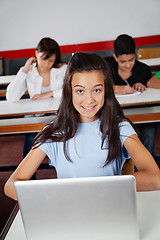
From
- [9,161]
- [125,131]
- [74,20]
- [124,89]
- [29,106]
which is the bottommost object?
[9,161]

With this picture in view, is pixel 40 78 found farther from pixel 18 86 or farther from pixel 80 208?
pixel 80 208

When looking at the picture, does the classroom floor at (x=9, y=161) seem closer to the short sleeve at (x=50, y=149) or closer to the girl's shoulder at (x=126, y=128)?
the short sleeve at (x=50, y=149)

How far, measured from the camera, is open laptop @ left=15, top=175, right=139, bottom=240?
70cm

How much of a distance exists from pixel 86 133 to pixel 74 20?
3.88 m

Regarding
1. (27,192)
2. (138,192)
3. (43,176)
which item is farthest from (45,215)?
(43,176)

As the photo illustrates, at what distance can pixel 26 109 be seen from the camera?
2.14 metres

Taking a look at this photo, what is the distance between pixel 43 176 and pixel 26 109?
0.67 m

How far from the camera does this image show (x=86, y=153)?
48.2 inches

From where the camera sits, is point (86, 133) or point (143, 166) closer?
point (143, 166)

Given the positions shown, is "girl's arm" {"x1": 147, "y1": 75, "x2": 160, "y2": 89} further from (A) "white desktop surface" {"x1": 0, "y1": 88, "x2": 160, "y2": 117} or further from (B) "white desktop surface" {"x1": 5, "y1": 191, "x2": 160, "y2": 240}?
(B) "white desktop surface" {"x1": 5, "y1": 191, "x2": 160, "y2": 240}

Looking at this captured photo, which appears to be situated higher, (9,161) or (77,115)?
(77,115)

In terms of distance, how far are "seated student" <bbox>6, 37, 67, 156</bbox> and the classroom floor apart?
661 millimetres

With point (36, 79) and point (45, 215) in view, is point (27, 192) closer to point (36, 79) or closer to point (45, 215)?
point (45, 215)

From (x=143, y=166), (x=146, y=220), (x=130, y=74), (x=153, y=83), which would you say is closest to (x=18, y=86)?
(x=130, y=74)
